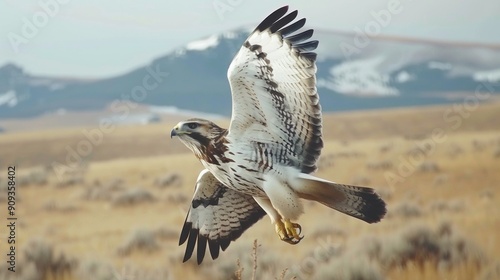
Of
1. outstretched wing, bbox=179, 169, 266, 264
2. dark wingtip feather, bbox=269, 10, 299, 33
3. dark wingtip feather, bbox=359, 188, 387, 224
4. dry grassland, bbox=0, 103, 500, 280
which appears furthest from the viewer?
dry grassland, bbox=0, 103, 500, 280

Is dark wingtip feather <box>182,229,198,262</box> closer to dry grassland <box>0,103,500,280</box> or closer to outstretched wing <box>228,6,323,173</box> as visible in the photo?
dry grassland <box>0,103,500,280</box>

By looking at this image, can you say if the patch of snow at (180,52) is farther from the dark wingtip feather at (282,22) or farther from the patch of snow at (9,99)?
the dark wingtip feather at (282,22)

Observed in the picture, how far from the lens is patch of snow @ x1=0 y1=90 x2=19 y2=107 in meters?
58.3

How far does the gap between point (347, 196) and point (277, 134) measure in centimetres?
36

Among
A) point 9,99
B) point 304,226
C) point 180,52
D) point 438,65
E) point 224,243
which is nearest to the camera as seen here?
point 224,243

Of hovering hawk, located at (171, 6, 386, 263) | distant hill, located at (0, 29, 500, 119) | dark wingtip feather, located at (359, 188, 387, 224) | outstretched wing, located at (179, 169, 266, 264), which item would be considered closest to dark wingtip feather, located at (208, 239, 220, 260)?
outstretched wing, located at (179, 169, 266, 264)

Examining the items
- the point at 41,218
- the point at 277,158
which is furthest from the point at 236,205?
the point at 41,218

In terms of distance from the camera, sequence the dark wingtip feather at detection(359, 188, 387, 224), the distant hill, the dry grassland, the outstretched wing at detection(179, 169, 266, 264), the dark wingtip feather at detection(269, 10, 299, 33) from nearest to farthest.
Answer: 1. the dark wingtip feather at detection(269, 10, 299, 33)
2. the dark wingtip feather at detection(359, 188, 387, 224)
3. the outstretched wing at detection(179, 169, 266, 264)
4. the dry grassland
5. the distant hill

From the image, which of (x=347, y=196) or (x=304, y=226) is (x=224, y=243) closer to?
(x=347, y=196)

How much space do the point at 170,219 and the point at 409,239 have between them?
225 inches

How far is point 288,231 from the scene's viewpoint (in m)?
2.68

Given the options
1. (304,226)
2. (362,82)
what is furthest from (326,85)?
(304,226)

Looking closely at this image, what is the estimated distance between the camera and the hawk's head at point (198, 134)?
8.59ft

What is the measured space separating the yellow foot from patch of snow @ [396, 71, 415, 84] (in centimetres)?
5578
